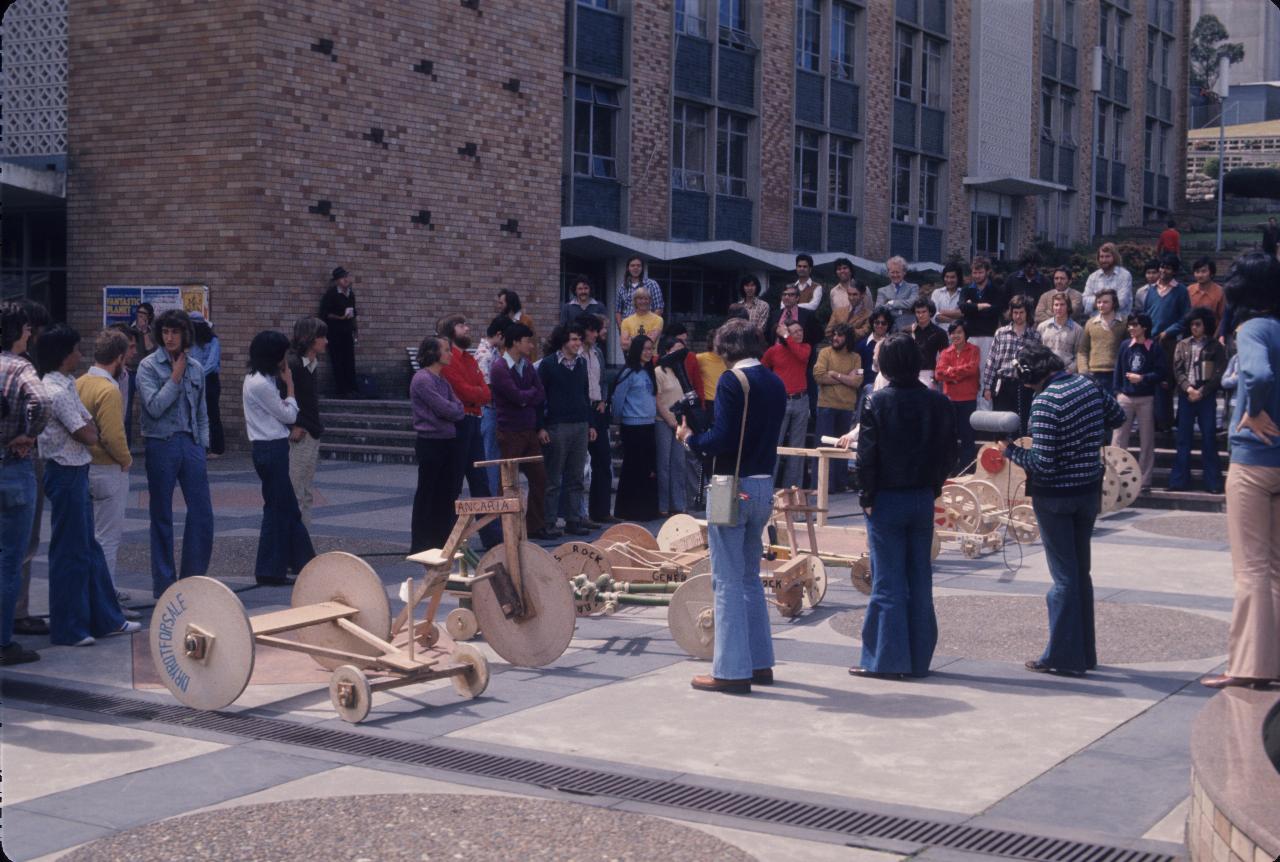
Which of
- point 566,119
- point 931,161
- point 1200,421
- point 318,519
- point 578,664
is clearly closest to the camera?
point 578,664

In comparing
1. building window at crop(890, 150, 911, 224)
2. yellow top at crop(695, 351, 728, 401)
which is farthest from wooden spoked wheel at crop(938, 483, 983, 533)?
building window at crop(890, 150, 911, 224)

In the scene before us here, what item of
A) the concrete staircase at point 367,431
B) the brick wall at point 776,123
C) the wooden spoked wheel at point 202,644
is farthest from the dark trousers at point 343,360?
the wooden spoked wheel at point 202,644

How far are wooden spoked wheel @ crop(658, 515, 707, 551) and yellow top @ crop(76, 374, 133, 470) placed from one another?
3581 millimetres

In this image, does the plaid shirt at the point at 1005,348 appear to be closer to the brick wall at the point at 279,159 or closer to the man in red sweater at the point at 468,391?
the man in red sweater at the point at 468,391

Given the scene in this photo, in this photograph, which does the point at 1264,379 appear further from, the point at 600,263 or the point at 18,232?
the point at 600,263

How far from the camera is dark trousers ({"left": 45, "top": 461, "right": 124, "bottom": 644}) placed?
845 cm

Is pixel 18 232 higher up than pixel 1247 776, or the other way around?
pixel 18 232

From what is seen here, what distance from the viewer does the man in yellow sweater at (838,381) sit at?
50.4 feet

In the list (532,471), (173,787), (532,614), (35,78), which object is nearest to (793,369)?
(532,471)

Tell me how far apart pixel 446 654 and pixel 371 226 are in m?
15.9

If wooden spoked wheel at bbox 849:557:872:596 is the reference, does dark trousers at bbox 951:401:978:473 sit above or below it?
above

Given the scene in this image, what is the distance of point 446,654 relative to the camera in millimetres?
7539

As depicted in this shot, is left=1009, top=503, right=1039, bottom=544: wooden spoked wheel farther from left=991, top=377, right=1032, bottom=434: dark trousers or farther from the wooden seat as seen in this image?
the wooden seat

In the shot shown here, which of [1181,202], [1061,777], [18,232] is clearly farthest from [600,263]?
[1181,202]
